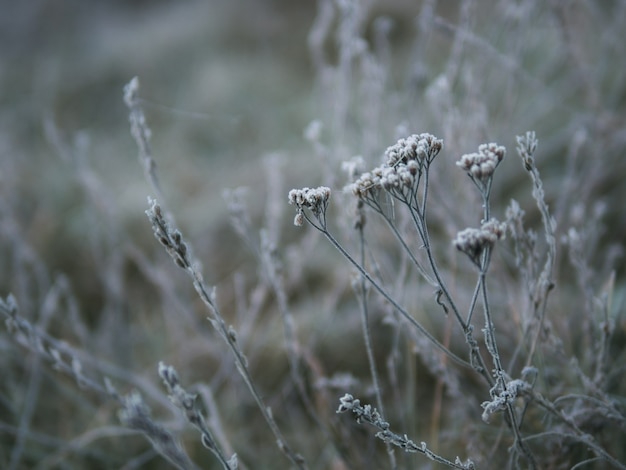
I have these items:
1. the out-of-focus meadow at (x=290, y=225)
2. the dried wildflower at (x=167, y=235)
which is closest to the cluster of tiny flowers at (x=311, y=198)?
the dried wildflower at (x=167, y=235)

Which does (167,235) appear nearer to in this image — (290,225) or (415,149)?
(415,149)

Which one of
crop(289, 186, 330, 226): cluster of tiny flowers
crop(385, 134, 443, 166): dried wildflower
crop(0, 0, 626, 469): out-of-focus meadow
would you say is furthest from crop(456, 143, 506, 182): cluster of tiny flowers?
crop(0, 0, 626, 469): out-of-focus meadow

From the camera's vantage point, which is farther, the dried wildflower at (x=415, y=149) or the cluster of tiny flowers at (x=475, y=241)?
the dried wildflower at (x=415, y=149)

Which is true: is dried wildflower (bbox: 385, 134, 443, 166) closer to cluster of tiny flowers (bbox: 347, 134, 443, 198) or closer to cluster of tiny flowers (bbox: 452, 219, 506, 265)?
cluster of tiny flowers (bbox: 347, 134, 443, 198)

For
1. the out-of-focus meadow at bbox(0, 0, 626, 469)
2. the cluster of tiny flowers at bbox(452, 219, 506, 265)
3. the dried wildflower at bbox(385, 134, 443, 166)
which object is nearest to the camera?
the cluster of tiny flowers at bbox(452, 219, 506, 265)

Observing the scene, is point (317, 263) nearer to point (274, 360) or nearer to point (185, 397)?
point (274, 360)

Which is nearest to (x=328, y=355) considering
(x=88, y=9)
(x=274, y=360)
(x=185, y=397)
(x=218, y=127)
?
(x=274, y=360)

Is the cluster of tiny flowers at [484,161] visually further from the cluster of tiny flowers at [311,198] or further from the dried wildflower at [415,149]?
the cluster of tiny flowers at [311,198]
